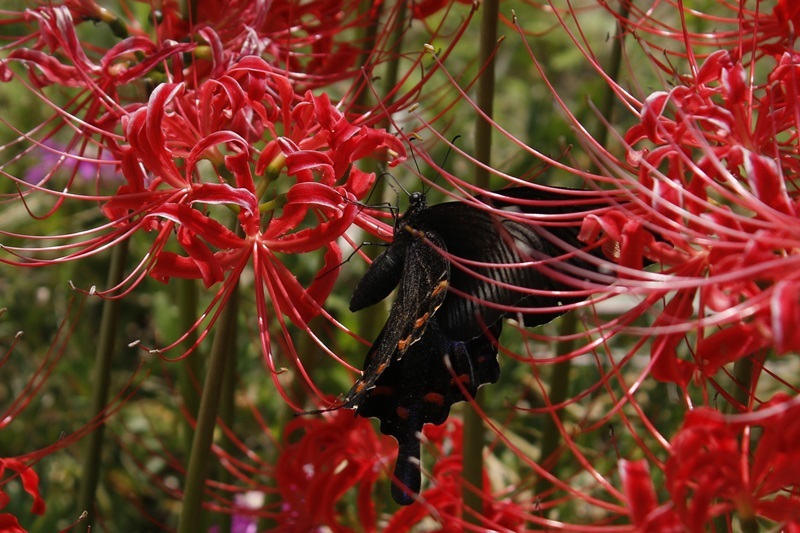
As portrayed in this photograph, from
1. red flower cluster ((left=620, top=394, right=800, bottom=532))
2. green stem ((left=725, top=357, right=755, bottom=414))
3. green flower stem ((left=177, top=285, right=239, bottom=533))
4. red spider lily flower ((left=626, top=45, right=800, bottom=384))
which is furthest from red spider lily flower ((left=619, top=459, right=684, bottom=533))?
green flower stem ((left=177, top=285, right=239, bottom=533))

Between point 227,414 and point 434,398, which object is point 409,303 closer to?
point 434,398

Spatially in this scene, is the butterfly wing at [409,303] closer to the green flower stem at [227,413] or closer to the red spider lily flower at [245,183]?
the red spider lily flower at [245,183]

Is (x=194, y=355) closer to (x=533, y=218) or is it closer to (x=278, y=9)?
(x=278, y=9)

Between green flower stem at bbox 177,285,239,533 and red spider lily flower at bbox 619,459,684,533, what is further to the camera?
green flower stem at bbox 177,285,239,533

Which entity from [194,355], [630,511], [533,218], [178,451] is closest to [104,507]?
[178,451]

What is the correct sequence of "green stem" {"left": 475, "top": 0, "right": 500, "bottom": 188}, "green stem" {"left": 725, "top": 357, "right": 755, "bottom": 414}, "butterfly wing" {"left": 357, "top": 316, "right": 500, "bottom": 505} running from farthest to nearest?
"green stem" {"left": 475, "top": 0, "right": 500, "bottom": 188} → "butterfly wing" {"left": 357, "top": 316, "right": 500, "bottom": 505} → "green stem" {"left": 725, "top": 357, "right": 755, "bottom": 414}

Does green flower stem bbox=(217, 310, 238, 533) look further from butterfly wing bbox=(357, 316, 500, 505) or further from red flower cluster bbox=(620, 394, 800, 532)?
red flower cluster bbox=(620, 394, 800, 532)
